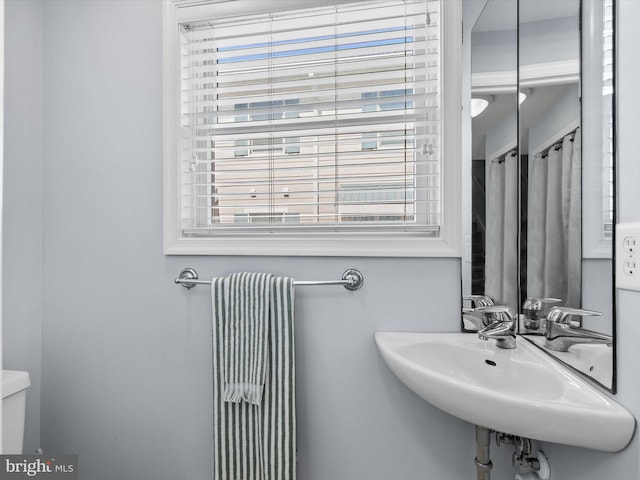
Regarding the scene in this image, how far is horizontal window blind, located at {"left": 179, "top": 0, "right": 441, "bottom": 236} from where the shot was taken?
1271 millimetres

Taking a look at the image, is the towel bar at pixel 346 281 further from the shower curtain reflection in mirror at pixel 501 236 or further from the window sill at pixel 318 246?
the shower curtain reflection in mirror at pixel 501 236

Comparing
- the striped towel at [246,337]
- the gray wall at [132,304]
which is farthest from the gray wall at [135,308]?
the striped towel at [246,337]

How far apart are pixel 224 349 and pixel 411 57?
1.13m

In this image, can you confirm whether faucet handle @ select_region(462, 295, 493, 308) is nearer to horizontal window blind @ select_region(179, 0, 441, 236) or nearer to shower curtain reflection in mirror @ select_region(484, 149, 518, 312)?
shower curtain reflection in mirror @ select_region(484, 149, 518, 312)

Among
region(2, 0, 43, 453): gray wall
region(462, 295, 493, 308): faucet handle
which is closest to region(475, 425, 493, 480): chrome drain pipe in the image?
region(462, 295, 493, 308): faucet handle

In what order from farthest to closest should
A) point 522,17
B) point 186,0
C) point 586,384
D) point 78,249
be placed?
point 78,249, point 186,0, point 522,17, point 586,384

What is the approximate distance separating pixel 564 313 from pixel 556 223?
22cm

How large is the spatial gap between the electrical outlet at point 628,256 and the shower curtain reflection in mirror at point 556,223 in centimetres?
14

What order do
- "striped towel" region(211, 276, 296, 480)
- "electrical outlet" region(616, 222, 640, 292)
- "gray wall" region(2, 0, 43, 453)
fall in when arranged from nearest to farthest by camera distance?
"electrical outlet" region(616, 222, 640, 292) → "striped towel" region(211, 276, 296, 480) → "gray wall" region(2, 0, 43, 453)

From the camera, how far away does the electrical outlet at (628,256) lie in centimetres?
69

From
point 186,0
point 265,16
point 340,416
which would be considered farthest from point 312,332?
point 186,0

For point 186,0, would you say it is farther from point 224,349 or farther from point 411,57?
point 224,349

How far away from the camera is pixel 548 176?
1.02m

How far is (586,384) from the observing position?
33.8 inches
